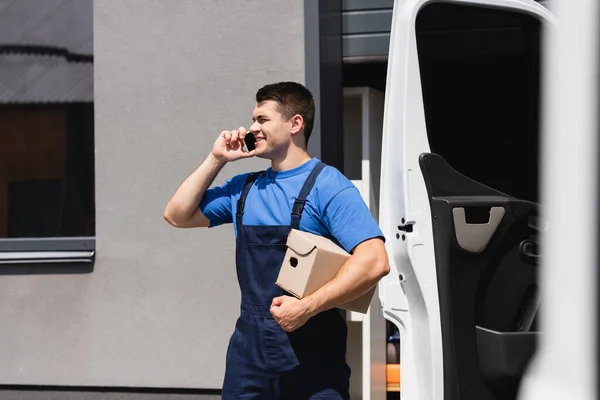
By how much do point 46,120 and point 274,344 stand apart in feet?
11.9

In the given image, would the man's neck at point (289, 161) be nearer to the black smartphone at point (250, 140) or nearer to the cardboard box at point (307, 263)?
the black smartphone at point (250, 140)

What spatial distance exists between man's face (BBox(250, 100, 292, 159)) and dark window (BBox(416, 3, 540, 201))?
52 centimetres

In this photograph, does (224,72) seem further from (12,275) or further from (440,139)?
(440,139)

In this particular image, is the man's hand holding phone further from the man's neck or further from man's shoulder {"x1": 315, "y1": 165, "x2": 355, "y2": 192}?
man's shoulder {"x1": 315, "y1": 165, "x2": 355, "y2": 192}

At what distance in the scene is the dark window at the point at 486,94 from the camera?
3818 millimetres

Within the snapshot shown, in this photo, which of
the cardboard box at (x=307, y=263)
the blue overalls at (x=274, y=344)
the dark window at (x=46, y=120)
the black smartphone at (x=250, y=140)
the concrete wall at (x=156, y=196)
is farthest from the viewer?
the dark window at (x=46, y=120)

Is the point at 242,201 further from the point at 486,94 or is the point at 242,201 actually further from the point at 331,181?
the point at 486,94

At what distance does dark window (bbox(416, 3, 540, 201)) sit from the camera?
3.82 m

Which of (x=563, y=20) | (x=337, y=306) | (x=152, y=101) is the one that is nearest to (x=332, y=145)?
(x=152, y=101)

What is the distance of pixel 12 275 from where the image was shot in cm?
646

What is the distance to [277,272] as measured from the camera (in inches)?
139

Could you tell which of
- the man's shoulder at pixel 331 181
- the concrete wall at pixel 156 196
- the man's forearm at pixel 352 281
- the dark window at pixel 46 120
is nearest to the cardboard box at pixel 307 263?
the man's forearm at pixel 352 281

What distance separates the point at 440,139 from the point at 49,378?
3.59 m

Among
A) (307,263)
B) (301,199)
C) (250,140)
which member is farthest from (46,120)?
(307,263)
